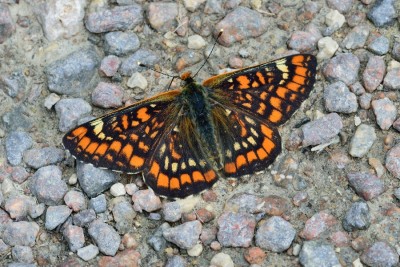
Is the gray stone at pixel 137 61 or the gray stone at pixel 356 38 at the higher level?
the gray stone at pixel 137 61

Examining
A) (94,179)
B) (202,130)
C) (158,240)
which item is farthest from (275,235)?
(94,179)

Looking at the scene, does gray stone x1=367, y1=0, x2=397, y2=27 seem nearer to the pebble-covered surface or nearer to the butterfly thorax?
the pebble-covered surface

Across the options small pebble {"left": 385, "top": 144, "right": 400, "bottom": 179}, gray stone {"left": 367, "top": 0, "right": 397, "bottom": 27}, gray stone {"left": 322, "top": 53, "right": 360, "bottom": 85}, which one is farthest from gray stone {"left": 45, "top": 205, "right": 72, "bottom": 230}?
gray stone {"left": 367, "top": 0, "right": 397, "bottom": 27}

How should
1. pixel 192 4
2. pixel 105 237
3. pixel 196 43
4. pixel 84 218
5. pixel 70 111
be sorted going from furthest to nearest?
pixel 192 4 < pixel 196 43 < pixel 70 111 < pixel 84 218 < pixel 105 237

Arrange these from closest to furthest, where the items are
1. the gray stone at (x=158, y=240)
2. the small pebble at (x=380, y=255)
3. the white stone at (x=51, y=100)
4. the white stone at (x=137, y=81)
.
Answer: the small pebble at (x=380, y=255) < the gray stone at (x=158, y=240) < the white stone at (x=51, y=100) < the white stone at (x=137, y=81)

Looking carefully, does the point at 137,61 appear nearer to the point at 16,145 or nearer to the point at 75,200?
the point at 16,145

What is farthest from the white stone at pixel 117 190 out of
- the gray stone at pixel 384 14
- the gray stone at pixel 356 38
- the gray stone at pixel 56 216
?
the gray stone at pixel 384 14

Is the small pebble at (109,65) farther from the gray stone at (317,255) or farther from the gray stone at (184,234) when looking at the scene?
the gray stone at (317,255)
